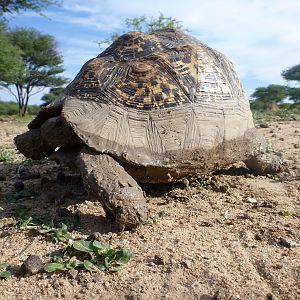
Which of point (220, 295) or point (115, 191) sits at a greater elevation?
point (115, 191)

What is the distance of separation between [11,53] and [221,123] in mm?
24156

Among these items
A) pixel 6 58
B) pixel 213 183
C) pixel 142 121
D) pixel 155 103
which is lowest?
pixel 213 183

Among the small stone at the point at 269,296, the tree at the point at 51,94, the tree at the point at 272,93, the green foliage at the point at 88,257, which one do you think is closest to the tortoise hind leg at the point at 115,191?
the green foliage at the point at 88,257

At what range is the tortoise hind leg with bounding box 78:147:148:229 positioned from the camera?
3246 millimetres

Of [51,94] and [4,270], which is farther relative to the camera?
[51,94]

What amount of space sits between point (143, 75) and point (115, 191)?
1.27 m

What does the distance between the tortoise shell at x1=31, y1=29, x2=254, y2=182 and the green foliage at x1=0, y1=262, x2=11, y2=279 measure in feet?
3.92

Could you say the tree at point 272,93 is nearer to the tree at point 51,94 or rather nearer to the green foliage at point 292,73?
the green foliage at point 292,73

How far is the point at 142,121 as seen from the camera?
12.4 feet

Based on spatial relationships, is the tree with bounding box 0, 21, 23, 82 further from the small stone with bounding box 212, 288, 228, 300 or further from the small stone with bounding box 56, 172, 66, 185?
the small stone with bounding box 212, 288, 228, 300

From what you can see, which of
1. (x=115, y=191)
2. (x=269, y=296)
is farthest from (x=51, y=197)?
(x=269, y=296)

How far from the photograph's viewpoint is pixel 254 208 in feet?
12.7

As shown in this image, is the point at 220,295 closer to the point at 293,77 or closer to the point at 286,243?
the point at 286,243

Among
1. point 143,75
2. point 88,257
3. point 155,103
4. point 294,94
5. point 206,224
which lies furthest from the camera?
point 294,94
